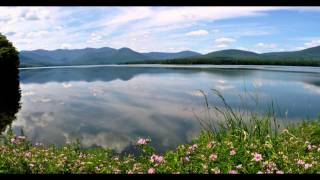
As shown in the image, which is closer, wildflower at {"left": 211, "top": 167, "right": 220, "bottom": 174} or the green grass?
wildflower at {"left": 211, "top": 167, "right": 220, "bottom": 174}

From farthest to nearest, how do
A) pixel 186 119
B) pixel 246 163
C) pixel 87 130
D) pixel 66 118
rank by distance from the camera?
pixel 66 118 → pixel 186 119 → pixel 87 130 → pixel 246 163

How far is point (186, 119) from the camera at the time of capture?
2034 cm

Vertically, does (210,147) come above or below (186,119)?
above

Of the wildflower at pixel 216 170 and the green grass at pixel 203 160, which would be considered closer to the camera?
the wildflower at pixel 216 170

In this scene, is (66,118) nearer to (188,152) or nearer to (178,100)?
(178,100)

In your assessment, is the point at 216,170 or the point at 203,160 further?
the point at 203,160

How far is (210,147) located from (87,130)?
1196 centimetres
